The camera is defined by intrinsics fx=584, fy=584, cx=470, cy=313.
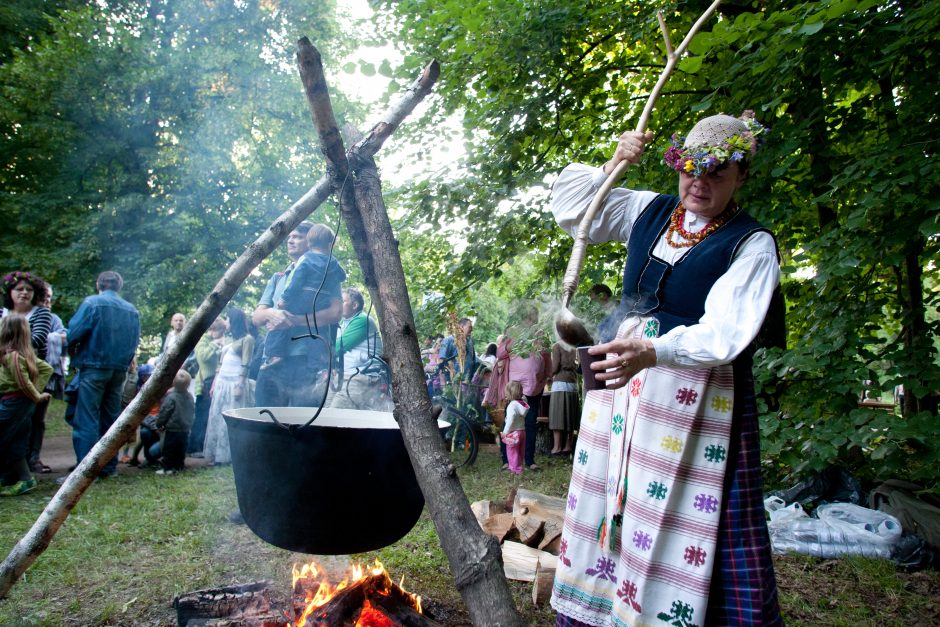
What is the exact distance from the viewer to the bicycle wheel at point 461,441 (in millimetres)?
7391

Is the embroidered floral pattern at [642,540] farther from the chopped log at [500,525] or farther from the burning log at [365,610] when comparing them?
the chopped log at [500,525]

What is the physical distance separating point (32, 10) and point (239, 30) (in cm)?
437

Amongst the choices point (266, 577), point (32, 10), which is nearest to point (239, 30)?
point (32, 10)

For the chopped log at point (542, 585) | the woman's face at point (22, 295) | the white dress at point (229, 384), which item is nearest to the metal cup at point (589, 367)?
the chopped log at point (542, 585)

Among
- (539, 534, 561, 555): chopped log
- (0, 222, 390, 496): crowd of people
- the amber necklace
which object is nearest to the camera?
the amber necklace

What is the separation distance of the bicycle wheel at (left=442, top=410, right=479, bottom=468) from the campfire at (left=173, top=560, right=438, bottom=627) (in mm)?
4425

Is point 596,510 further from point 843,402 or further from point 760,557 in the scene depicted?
point 843,402

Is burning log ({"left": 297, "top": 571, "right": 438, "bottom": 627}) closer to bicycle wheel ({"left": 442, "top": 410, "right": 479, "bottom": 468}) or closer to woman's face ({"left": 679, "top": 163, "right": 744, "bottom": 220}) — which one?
woman's face ({"left": 679, "top": 163, "right": 744, "bottom": 220})

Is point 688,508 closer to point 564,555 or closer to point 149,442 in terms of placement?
point 564,555

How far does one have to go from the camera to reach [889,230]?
3359mm

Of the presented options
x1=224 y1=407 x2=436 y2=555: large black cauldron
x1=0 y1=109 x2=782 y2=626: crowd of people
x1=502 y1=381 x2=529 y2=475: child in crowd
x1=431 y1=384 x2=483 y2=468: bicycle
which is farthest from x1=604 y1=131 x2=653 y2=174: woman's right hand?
x1=502 y1=381 x2=529 y2=475: child in crowd

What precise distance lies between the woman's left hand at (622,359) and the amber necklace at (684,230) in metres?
0.51

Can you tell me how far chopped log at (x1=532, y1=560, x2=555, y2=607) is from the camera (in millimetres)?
3199

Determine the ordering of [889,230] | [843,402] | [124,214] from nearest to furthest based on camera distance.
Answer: [889,230], [843,402], [124,214]
